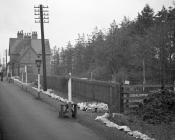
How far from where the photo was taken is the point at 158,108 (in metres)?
14.6

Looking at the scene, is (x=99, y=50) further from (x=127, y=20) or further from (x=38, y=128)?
(x=38, y=128)

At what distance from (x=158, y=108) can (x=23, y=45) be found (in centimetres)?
9135

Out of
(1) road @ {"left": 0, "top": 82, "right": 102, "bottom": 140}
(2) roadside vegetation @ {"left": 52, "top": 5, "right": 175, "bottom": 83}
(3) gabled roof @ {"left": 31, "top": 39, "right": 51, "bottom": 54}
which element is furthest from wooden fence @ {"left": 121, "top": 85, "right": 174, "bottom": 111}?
(3) gabled roof @ {"left": 31, "top": 39, "right": 51, "bottom": 54}

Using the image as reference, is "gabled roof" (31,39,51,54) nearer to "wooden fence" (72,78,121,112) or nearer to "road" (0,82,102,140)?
"wooden fence" (72,78,121,112)

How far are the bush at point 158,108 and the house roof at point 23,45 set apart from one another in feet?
272

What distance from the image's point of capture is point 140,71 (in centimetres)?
5050

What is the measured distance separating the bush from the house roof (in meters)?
82.8

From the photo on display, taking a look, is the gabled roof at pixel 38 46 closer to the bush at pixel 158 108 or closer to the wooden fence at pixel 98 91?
the wooden fence at pixel 98 91

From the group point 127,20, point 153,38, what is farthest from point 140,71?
point 127,20

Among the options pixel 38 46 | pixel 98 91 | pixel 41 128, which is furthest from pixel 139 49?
pixel 38 46

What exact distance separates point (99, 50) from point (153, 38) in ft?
56.0

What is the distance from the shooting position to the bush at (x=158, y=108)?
13753 mm

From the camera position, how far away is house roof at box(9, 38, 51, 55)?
9981 cm

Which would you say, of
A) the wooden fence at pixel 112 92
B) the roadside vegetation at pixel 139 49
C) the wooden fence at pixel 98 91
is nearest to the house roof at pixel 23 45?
the roadside vegetation at pixel 139 49
